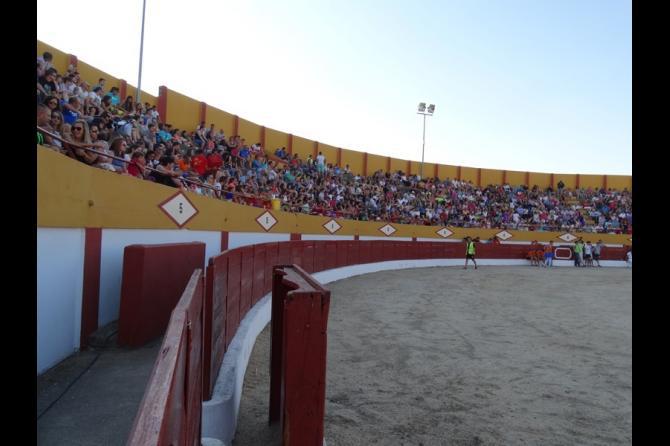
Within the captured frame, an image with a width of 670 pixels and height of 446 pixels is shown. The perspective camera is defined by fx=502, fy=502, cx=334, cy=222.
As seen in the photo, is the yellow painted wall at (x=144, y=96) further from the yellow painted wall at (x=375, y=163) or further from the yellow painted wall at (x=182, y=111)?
the yellow painted wall at (x=375, y=163)

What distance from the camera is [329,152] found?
3491 cm

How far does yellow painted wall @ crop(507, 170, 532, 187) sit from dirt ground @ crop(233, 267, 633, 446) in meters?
33.7

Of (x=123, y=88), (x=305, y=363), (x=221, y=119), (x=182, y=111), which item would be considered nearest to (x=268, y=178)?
(x=182, y=111)

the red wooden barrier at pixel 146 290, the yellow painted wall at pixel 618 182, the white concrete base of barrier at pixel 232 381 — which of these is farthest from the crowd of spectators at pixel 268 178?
the white concrete base of barrier at pixel 232 381

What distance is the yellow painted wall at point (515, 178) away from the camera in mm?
44219

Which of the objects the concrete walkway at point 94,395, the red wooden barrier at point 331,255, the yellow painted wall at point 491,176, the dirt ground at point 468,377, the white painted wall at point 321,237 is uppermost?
the yellow painted wall at point 491,176

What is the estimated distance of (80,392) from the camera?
398 centimetres

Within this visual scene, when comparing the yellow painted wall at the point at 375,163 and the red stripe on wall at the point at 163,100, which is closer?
the red stripe on wall at the point at 163,100

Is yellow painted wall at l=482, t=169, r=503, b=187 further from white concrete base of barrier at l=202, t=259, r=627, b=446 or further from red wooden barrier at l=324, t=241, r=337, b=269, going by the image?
white concrete base of barrier at l=202, t=259, r=627, b=446

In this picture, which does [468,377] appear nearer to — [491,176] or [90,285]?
[90,285]

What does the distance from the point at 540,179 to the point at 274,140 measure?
26.2m

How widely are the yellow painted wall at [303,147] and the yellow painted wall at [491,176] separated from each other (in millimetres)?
17424
